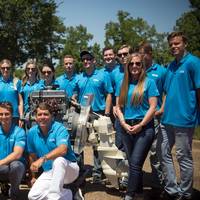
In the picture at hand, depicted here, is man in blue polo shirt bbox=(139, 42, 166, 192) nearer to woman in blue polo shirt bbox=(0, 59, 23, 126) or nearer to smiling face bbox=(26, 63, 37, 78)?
smiling face bbox=(26, 63, 37, 78)

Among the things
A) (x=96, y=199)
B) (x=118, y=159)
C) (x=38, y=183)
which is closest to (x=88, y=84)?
(x=118, y=159)

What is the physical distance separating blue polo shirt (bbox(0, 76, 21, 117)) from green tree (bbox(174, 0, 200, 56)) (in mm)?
22596

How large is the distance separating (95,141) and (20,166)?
3.82ft

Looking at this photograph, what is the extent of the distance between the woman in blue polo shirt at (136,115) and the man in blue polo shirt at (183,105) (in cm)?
31

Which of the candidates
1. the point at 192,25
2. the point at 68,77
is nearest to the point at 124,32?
the point at 192,25

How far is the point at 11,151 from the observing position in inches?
191

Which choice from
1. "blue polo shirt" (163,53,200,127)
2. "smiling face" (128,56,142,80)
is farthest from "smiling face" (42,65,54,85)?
"blue polo shirt" (163,53,200,127)

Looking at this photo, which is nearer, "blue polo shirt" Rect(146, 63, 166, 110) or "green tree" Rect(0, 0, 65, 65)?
"blue polo shirt" Rect(146, 63, 166, 110)

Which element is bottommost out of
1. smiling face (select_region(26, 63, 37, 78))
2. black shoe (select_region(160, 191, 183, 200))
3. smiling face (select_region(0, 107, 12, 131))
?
black shoe (select_region(160, 191, 183, 200))

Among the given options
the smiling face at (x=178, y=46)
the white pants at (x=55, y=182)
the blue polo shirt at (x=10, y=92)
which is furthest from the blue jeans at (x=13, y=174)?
the smiling face at (x=178, y=46)

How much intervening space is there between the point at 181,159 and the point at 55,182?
169cm

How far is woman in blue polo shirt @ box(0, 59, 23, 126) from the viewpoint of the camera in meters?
6.38

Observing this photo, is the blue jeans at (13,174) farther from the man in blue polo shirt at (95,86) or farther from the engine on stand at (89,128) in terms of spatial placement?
the man in blue polo shirt at (95,86)

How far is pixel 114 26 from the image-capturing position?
3356 cm
